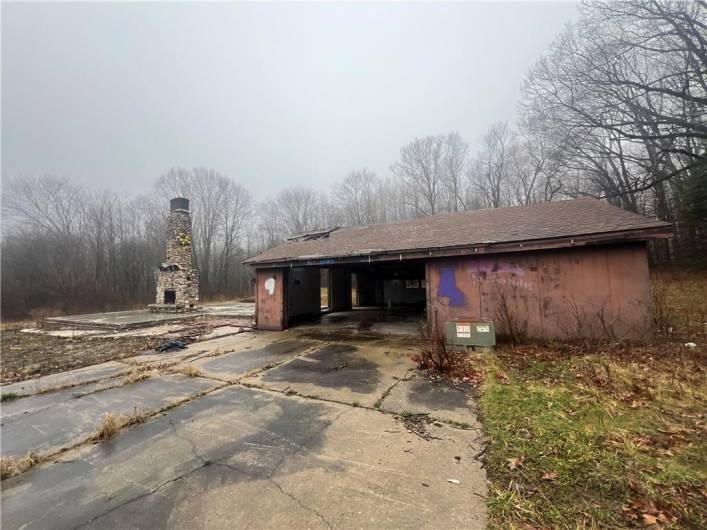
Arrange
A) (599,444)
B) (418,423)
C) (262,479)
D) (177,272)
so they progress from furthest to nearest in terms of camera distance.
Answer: (177,272) < (418,423) < (599,444) < (262,479)

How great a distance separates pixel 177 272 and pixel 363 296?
12.5m

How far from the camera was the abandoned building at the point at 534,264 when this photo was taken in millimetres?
6117

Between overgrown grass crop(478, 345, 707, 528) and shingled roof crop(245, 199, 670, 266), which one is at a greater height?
shingled roof crop(245, 199, 670, 266)

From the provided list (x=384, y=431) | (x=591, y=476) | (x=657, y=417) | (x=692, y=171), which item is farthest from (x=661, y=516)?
(x=692, y=171)

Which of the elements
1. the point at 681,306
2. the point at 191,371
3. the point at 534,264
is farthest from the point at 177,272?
the point at 681,306

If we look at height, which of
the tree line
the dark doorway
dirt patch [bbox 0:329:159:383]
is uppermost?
the tree line

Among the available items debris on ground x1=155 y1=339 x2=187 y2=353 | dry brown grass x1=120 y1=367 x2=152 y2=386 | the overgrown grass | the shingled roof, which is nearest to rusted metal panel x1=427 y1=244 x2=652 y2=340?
the shingled roof

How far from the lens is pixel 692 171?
13992mm

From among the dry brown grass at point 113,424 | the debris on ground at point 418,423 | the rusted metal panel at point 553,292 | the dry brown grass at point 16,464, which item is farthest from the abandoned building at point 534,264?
the dry brown grass at point 16,464

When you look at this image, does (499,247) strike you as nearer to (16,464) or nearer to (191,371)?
(191,371)

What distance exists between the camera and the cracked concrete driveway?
2102 mm

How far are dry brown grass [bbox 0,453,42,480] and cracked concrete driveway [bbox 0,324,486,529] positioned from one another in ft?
0.33

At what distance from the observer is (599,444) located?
270cm

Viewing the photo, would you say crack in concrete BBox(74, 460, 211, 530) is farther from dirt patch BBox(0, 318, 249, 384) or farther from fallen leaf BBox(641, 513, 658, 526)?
dirt patch BBox(0, 318, 249, 384)
